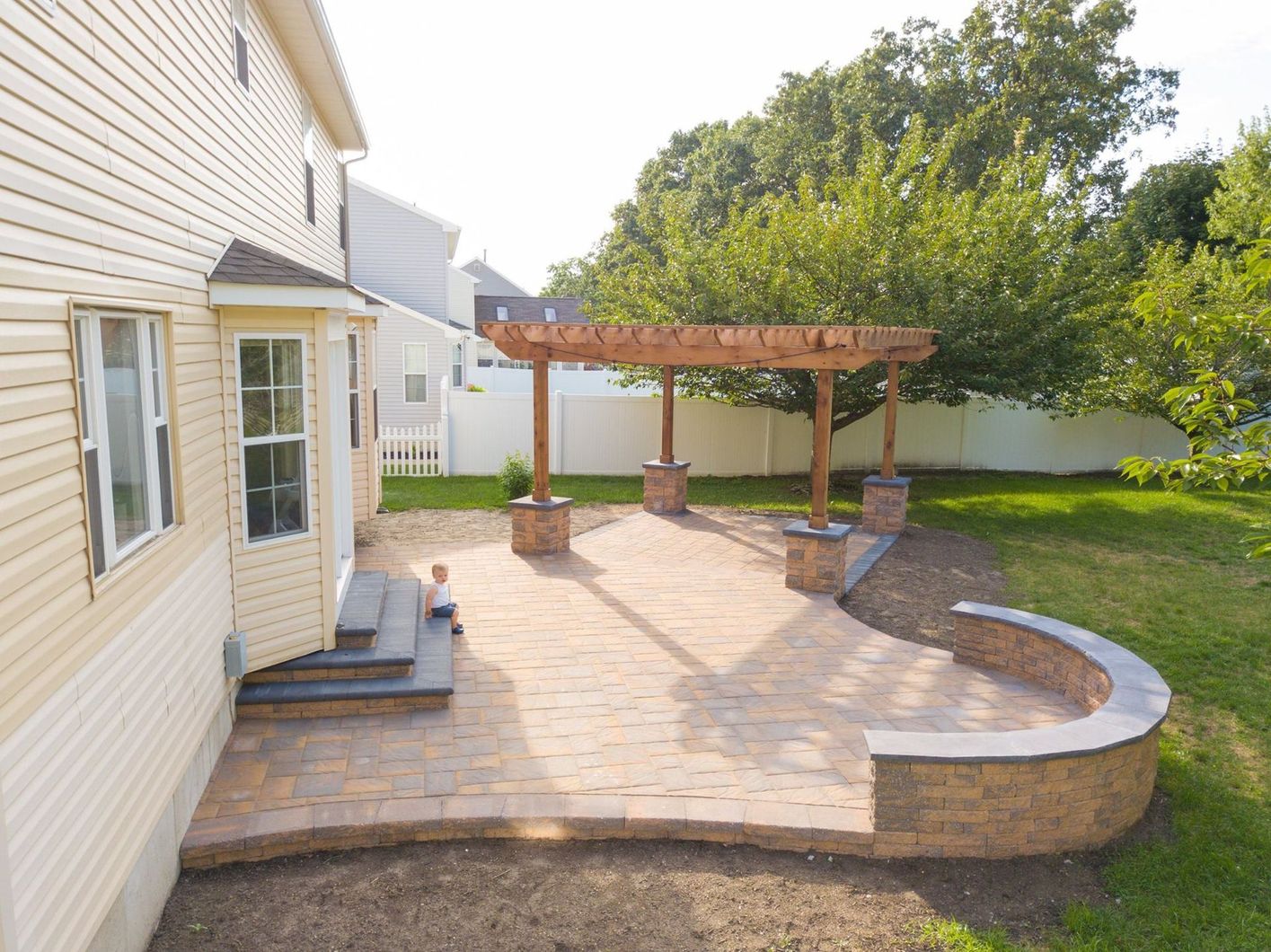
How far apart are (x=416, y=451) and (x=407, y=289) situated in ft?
22.3

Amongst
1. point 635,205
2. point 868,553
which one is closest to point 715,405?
point 868,553

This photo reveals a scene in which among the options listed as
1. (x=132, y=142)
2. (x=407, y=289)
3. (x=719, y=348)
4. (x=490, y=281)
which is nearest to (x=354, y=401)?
(x=719, y=348)

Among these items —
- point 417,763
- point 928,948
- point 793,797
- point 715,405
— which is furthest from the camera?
point 715,405

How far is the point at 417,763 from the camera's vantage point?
5.32 meters

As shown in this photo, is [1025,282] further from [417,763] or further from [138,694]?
[138,694]

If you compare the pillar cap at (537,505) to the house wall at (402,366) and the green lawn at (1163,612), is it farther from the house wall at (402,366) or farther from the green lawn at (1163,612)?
the house wall at (402,366)

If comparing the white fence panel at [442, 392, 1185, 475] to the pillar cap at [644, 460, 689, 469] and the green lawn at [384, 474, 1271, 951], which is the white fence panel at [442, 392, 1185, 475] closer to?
the green lawn at [384, 474, 1271, 951]

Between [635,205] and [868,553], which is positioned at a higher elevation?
[635,205]

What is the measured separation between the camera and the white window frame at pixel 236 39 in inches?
236

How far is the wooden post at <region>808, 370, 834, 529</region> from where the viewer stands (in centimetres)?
919

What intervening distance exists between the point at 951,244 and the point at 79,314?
1309 centimetres

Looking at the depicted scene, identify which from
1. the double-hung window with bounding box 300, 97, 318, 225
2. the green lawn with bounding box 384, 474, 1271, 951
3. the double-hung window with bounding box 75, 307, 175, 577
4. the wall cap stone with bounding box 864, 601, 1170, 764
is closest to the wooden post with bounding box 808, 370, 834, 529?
the green lawn with bounding box 384, 474, 1271, 951

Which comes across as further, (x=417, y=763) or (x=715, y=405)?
(x=715, y=405)

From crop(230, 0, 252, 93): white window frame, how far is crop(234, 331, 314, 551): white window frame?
1937 mm
